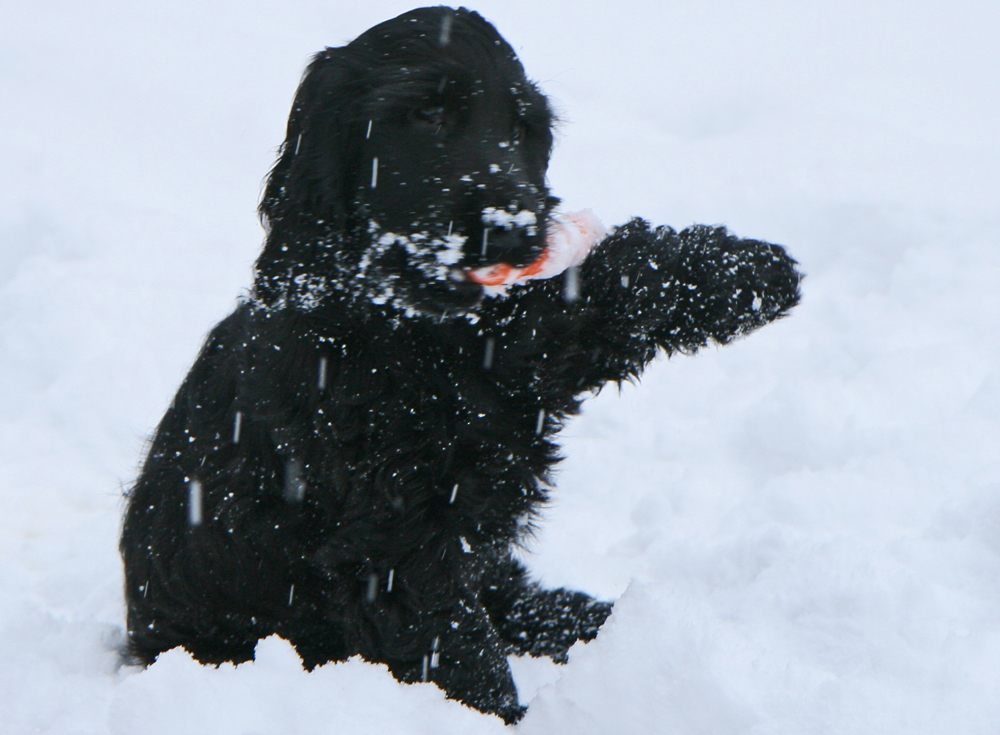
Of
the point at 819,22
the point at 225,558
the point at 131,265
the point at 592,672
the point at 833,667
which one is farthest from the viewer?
the point at 819,22

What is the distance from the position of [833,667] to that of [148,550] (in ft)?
6.24

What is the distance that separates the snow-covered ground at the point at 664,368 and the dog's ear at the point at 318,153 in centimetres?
66

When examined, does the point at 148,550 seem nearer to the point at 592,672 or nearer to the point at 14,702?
the point at 14,702

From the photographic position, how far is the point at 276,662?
1.69 metres

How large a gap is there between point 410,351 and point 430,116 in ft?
1.90

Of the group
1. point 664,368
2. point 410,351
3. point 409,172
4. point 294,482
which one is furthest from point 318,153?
point 664,368

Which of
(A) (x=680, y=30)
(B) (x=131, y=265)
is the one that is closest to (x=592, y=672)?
(B) (x=131, y=265)

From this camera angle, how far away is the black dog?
2.11 meters

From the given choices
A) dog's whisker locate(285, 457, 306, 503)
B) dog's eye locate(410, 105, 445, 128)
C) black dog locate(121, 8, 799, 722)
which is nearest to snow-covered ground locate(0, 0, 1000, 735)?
black dog locate(121, 8, 799, 722)

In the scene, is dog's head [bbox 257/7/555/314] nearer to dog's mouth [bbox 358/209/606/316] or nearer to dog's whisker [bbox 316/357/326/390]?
dog's mouth [bbox 358/209/606/316]

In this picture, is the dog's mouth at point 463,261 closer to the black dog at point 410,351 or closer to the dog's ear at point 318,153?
the black dog at point 410,351

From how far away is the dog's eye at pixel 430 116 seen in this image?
83.0 inches

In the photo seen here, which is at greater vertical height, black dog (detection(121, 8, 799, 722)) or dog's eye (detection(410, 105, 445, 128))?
dog's eye (detection(410, 105, 445, 128))

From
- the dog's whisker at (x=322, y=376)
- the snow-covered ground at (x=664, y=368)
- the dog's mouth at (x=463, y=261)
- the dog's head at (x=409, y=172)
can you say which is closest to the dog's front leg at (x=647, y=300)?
the dog's mouth at (x=463, y=261)
